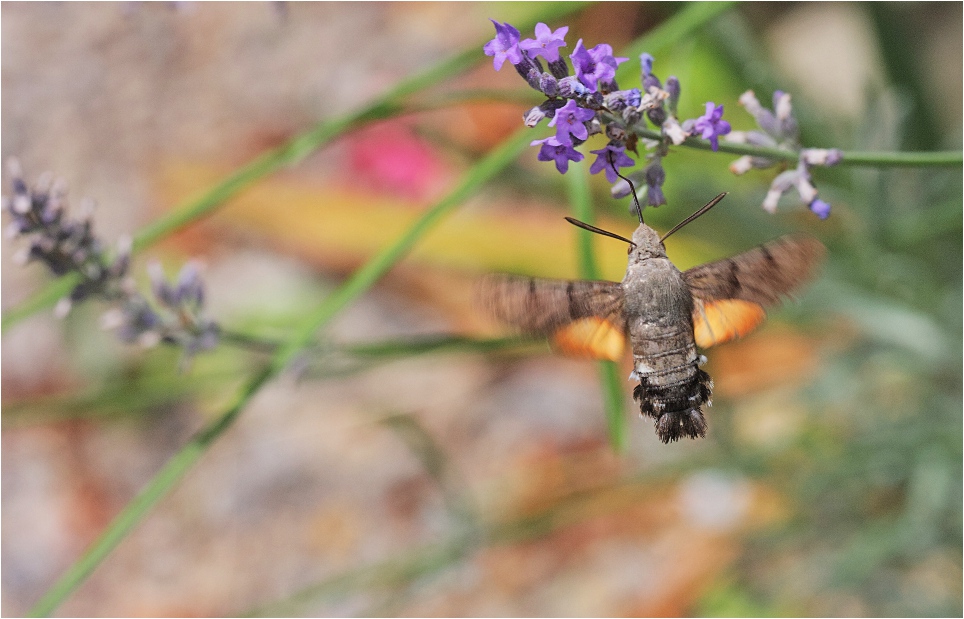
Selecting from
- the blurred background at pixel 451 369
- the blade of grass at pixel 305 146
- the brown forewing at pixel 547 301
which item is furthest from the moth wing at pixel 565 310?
the blurred background at pixel 451 369

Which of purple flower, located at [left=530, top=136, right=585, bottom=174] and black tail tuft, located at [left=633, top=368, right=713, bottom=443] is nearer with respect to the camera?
purple flower, located at [left=530, top=136, right=585, bottom=174]

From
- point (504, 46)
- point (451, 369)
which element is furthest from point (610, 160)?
point (451, 369)

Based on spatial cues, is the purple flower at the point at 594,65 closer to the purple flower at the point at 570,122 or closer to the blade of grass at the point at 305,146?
the purple flower at the point at 570,122

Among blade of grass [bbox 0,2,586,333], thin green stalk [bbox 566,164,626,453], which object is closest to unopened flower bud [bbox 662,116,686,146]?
thin green stalk [bbox 566,164,626,453]

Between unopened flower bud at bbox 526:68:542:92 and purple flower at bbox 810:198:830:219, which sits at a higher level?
unopened flower bud at bbox 526:68:542:92

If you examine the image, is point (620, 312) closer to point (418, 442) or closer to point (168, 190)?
point (418, 442)

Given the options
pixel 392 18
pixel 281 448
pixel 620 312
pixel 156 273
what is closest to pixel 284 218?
pixel 281 448

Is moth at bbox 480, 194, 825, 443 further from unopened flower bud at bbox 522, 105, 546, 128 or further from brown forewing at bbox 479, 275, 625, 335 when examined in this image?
unopened flower bud at bbox 522, 105, 546, 128
